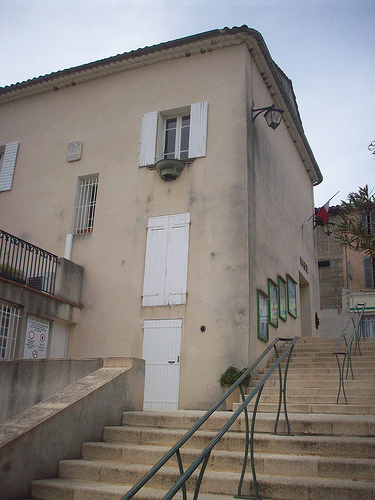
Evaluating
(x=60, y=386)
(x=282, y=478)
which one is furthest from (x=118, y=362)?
(x=282, y=478)

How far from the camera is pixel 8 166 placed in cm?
1431

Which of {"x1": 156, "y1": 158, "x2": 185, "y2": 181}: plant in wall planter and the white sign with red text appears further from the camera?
{"x1": 156, "y1": 158, "x2": 185, "y2": 181}: plant in wall planter

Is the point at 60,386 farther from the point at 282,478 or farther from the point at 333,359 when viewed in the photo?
the point at 333,359

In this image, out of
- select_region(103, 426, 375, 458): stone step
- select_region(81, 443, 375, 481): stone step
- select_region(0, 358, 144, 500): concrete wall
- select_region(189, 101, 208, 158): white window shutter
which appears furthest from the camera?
select_region(189, 101, 208, 158): white window shutter

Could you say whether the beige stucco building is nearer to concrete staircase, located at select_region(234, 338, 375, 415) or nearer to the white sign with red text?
the white sign with red text

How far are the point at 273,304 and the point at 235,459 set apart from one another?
7359mm

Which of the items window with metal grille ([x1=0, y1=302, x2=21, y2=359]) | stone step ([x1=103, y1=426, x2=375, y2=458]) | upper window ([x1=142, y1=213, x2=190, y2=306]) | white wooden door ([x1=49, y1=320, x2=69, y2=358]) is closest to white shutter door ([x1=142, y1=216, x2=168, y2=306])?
upper window ([x1=142, y1=213, x2=190, y2=306])

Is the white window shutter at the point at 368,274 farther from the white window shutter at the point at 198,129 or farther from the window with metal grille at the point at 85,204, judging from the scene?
the window with metal grille at the point at 85,204

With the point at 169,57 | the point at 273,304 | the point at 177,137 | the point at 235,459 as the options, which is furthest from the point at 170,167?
the point at 235,459

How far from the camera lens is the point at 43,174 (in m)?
13.7

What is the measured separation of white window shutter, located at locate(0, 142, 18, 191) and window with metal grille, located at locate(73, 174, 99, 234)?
7.45ft

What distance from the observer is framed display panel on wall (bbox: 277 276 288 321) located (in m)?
13.1

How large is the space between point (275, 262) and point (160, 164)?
12.4ft

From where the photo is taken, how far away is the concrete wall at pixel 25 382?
25.5 ft
